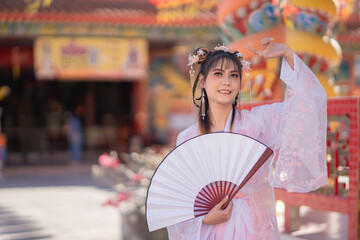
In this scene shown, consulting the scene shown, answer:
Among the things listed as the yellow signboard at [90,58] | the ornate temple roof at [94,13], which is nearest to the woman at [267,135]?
the ornate temple roof at [94,13]

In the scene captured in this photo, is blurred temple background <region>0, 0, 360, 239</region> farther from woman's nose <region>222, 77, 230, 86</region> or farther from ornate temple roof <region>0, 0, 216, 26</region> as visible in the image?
woman's nose <region>222, 77, 230, 86</region>

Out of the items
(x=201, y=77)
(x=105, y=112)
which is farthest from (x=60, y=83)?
(x=201, y=77)

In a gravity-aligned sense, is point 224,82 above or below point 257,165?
above

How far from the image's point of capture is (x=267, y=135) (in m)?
2.03

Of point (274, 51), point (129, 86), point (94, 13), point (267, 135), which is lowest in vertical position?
point (267, 135)

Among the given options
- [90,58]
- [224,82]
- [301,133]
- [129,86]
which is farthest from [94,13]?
[301,133]

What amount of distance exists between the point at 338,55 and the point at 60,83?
11.4m

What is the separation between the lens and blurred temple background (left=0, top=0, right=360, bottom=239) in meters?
3.22

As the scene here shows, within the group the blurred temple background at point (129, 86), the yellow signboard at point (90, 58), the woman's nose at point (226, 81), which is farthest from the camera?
the yellow signboard at point (90, 58)

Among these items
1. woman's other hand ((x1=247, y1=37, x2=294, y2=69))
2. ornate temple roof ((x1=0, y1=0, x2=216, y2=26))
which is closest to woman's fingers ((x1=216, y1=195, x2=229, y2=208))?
woman's other hand ((x1=247, y1=37, x2=294, y2=69))

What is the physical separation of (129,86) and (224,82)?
1188cm

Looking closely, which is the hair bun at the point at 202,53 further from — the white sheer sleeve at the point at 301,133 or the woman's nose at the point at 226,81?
Answer: the white sheer sleeve at the point at 301,133

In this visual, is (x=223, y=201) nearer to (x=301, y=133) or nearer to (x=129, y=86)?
(x=301, y=133)

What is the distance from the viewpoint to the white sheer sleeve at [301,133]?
1.92 metres
